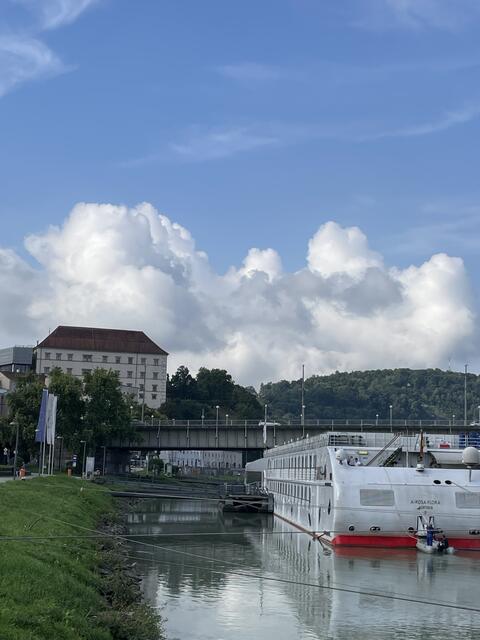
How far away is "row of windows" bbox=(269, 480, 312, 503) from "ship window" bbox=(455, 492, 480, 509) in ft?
40.5

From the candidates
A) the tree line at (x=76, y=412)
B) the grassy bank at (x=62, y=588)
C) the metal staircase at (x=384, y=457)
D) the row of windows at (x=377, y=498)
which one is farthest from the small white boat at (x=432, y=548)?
the tree line at (x=76, y=412)

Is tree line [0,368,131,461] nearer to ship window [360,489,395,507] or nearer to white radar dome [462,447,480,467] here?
ship window [360,489,395,507]

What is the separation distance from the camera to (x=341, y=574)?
37.5 meters

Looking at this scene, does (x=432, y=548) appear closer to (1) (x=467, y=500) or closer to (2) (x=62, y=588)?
(1) (x=467, y=500)

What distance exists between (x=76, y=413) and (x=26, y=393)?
291 inches

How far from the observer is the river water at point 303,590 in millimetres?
26531

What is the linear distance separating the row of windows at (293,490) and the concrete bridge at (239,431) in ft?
97.4

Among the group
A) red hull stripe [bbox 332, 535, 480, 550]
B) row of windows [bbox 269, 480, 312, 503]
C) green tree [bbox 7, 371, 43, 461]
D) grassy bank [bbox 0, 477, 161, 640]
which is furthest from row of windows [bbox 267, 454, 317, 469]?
green tree [bbox 7, 371, 43, 461]

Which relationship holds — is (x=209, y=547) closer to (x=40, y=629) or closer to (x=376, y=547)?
(x=376, y=547)

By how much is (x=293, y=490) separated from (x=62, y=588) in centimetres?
4640

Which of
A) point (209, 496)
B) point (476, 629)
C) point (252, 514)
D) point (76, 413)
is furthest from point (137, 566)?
point (76, 413)

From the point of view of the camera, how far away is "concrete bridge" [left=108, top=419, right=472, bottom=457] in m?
118

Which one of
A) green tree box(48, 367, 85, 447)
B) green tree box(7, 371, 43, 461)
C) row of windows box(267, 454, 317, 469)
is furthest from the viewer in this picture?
green tree box(48, 367, 85, 447)

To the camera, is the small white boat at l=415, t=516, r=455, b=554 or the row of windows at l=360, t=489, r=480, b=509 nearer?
the small white boat at l=415, t=516, r=455, b=554
